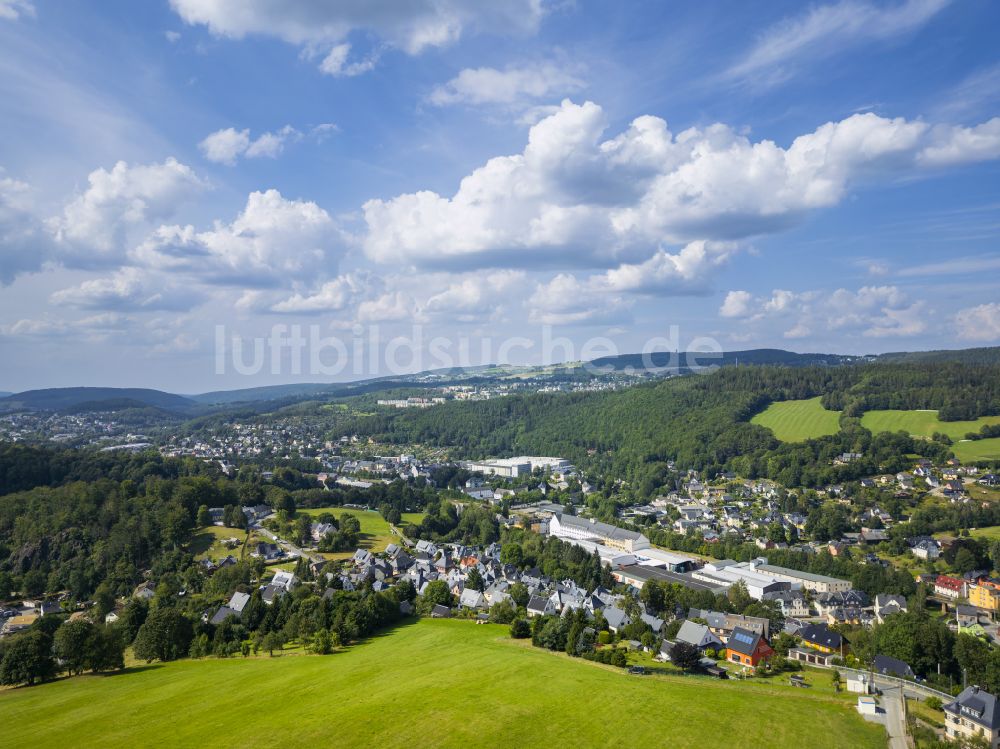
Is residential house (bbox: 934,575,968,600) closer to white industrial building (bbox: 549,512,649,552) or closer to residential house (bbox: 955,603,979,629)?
residential house (bbox: 955,603,979,629)

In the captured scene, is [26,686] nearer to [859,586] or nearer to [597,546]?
[597,546]

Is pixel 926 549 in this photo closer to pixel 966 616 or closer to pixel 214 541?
pixel 966 616

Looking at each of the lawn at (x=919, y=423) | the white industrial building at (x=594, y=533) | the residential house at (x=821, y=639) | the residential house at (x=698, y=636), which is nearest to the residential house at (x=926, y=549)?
the white industrial building at (x=594, y=533)

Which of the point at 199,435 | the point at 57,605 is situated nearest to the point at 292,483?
the point at 57,605

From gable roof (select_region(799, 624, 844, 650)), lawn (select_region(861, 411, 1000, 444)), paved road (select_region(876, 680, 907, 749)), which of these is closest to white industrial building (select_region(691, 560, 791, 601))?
gable roof (select_region(799, 624, 844, 650))

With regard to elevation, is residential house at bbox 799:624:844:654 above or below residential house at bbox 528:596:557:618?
above

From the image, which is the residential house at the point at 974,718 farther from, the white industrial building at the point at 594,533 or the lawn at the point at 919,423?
the lawn at the point at 919,423
